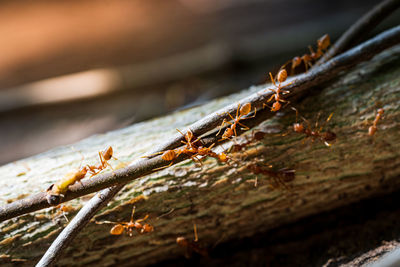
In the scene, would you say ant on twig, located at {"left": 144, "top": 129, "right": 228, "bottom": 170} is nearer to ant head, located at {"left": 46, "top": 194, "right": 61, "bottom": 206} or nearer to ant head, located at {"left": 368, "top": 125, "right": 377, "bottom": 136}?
ant head, located at {"left": 46, "top": 194, "right": 61, "bottom": 206}

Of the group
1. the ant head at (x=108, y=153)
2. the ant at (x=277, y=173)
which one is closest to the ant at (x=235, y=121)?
the ant at (x=277, y=173)

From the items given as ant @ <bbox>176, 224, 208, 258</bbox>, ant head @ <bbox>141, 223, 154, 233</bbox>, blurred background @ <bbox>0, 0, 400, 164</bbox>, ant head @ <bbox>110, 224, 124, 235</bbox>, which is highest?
blurred background @ <bbox>0, 0, 400, 164</bbox>

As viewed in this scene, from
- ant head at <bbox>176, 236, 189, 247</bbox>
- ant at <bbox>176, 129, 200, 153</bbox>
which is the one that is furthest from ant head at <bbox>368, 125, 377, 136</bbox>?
ant head at <bbox>176, 236, 189, 247</bbox>

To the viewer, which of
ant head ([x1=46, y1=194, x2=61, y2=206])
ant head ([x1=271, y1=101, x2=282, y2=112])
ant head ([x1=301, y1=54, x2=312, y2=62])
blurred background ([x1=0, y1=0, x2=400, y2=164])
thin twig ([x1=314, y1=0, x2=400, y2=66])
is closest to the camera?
ant head ([x1=46, y1=194, x2=61, y2=206])

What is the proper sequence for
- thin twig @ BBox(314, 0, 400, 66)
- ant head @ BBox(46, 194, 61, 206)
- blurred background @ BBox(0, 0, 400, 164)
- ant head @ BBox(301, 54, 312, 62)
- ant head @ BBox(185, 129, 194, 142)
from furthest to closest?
blurred background @ BBox(0, 0, 400, 164)
ant head @ BBox(301, 54, 312, 62)
thin twig @ BBox(314, 0, 400, 66)
ant head @ BBox(185, 129, 194, 142)
ant head @ BBox(46, 194, 61, 206)

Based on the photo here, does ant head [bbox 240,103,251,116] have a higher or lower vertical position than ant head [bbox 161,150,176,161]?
higher

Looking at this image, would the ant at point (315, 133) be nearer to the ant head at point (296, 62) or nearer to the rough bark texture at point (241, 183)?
the rough bark texture at point (241, 183)

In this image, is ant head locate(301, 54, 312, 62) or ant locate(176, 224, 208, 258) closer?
ant locate(176, 224, 208, 258)
